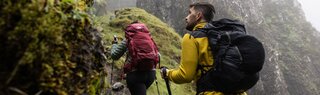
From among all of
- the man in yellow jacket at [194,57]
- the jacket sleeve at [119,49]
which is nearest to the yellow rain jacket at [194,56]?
the man in yellow jacket at [194,57]

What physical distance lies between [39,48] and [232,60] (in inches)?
89.2

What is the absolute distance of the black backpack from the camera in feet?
12.1

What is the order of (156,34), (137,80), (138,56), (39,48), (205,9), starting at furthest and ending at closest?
(156,34) → (137,80) → (138,56) → (205,9) → (39,48)

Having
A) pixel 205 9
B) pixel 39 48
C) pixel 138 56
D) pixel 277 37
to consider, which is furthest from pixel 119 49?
pixel 277 37

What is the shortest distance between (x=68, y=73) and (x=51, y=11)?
1.28 feet

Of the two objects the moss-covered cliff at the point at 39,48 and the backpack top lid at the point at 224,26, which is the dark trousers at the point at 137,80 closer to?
the backpack top lid at the point at 224,26

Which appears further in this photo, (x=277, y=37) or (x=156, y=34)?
(x=277, y=37)

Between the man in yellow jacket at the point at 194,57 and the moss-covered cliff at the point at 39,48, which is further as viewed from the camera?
the man in yellow jacket at the point at 194,57

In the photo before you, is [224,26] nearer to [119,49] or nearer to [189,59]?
[189,59]

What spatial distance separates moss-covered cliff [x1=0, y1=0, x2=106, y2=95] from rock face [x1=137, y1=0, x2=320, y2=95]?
17.2 metres

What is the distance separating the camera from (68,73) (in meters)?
2.17

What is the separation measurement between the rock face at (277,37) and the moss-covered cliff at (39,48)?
56.3ft

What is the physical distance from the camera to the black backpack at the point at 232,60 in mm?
3684

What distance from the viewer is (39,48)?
189 centimetres
